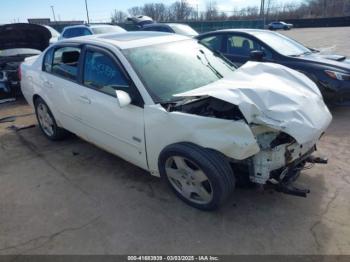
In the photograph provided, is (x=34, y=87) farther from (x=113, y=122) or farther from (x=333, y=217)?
(x=333, y=217)

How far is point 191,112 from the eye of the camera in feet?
9.70

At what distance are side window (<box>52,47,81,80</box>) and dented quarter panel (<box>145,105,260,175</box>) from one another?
1574mm

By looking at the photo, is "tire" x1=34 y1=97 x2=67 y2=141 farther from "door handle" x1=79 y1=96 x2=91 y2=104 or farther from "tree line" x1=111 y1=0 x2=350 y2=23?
"tree line" x1=111 y1=0 x2=350 y2=23

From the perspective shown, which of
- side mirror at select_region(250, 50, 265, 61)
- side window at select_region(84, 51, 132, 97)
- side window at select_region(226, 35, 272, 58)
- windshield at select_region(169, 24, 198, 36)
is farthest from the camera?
windshield at select_region(169, 24, 198, 36)

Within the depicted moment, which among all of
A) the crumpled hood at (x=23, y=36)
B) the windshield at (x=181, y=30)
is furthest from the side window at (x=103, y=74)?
the windshield at (x=181, y=30)

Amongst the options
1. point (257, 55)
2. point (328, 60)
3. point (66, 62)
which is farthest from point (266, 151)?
point (328, 60)

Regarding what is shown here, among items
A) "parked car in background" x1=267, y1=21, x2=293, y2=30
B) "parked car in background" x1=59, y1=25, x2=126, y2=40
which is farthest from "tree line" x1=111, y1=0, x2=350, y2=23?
"parked car in background" x1=59, y1=25, x2=126, y2=40

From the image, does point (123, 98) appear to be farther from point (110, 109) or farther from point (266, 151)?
point (266, 151)

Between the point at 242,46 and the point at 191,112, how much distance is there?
13.6 ft

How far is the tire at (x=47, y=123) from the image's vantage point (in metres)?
4.81

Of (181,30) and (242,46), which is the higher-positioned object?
(181,30)

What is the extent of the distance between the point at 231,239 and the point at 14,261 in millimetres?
1830

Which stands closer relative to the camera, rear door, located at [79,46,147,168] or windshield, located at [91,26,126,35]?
rear door, located at [79,46,147,168]

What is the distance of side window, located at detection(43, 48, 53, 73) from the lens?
4.66 metres
